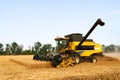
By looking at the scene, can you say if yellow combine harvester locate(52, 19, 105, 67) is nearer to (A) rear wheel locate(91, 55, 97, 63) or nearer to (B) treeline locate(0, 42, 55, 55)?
(A) rear wheel locate(91, 55, 97, 63)

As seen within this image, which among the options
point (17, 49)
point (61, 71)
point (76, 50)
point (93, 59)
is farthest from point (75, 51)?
point (17, 49)

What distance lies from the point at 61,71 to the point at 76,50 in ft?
19.6

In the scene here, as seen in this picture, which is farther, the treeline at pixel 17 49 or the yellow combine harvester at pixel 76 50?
the treeline at pixel 17 49

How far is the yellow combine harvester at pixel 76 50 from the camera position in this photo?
23206mm

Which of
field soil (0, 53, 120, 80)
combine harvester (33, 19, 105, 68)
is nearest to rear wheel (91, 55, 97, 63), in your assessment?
combine harvester (33, 19, 105, 68)

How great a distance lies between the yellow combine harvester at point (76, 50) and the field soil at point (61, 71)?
68cm

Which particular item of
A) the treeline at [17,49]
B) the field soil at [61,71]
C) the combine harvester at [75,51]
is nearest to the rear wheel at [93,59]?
the combine harvester at [75,51]

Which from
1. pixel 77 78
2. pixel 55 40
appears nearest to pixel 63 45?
pixel 55 40

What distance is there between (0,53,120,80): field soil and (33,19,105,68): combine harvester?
0.67m

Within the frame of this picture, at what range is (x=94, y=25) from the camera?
23.5 m

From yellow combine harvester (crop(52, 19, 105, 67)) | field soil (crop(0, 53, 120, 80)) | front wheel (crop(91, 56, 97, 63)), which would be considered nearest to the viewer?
field soil (crop(0, 53, 120, 80))

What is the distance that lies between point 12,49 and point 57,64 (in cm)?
6814

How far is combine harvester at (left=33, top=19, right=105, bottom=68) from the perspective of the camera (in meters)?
23.2

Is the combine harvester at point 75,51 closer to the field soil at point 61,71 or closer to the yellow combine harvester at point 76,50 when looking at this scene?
the yellow combine harvester at point 76,50
